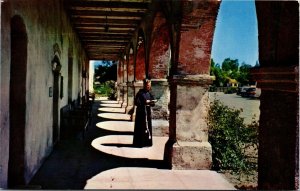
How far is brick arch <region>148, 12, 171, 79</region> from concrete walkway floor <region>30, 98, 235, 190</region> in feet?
8.33

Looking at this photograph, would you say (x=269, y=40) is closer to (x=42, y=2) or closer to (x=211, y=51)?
(x=211, y=51)

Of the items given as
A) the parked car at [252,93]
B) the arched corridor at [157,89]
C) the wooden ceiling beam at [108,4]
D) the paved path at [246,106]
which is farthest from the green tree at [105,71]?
the wooden ceiling beam at [108,4]

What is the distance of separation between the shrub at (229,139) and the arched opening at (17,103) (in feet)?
11.6

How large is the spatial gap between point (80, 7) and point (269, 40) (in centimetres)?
718

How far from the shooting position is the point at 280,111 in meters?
3.78

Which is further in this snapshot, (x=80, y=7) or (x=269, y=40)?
(x=80, y=7)

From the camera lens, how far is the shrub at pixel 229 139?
6.81 metres

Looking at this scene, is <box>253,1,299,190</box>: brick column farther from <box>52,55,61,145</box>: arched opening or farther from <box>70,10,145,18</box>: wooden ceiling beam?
<box>70,10,145,18</box>: wooden ceiling beam

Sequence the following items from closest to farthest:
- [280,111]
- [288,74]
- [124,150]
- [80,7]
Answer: [288,74] < [280,111] < [124,150] < [80,7]

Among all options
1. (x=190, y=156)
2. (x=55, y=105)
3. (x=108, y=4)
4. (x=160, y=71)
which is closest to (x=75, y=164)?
(x=190, y=156)

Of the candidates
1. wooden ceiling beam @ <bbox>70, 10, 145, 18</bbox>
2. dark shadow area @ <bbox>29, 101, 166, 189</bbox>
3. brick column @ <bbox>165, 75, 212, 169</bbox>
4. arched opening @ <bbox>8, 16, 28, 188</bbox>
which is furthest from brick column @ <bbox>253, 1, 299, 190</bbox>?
wooden ceiling beam @ <bbox>70, 10, 145, 18</bbox>

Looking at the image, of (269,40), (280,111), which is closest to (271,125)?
(280,111)

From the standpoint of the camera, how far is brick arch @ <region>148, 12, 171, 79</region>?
10203 millimetres

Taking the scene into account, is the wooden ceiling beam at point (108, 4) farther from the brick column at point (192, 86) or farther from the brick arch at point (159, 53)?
the brick column at point (192, 86)
